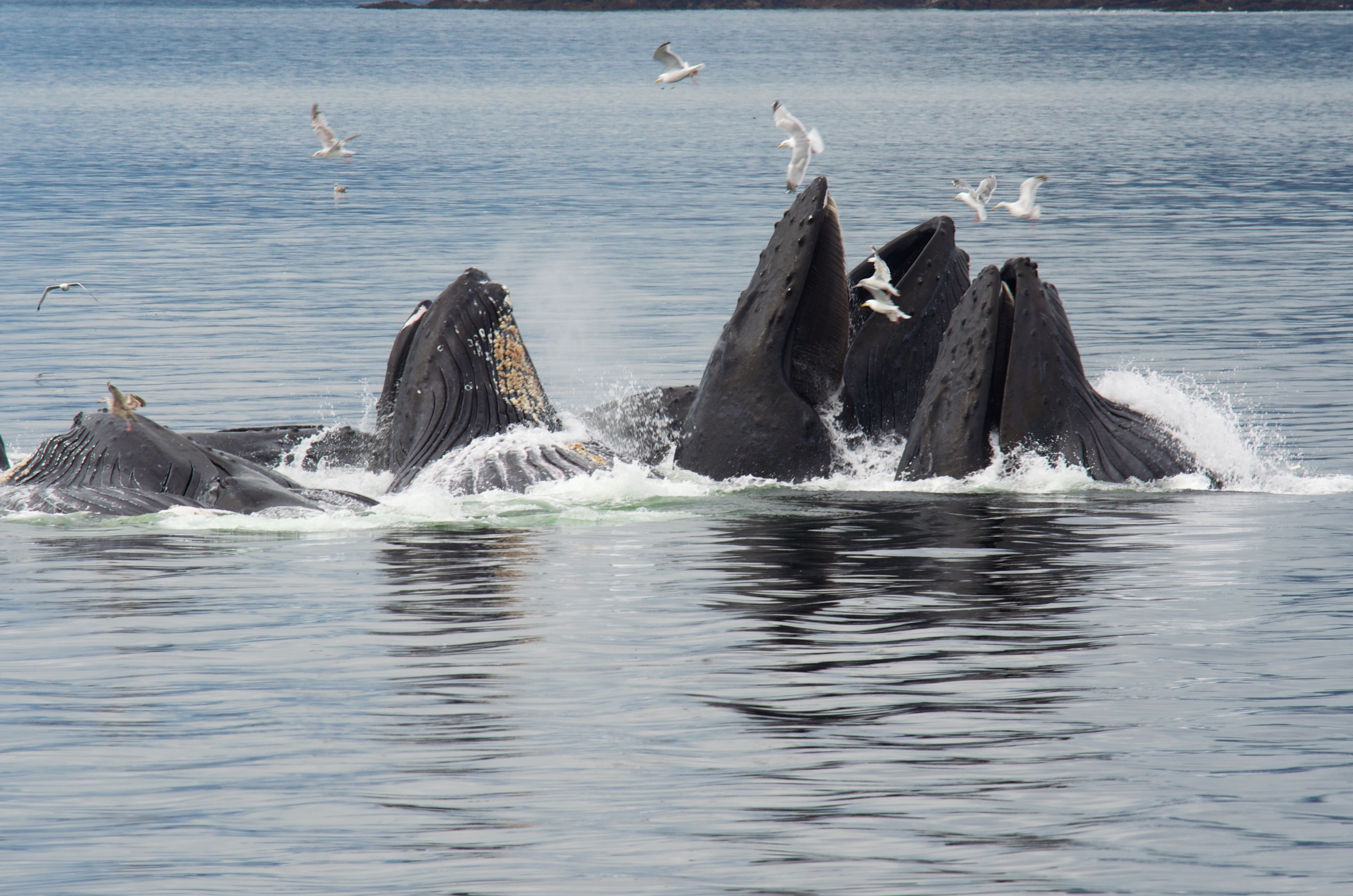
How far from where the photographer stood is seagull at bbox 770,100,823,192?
1545 centimetres

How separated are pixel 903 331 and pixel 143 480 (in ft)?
18.5

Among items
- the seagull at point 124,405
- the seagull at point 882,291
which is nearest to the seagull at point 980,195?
the seagull at point 882,291

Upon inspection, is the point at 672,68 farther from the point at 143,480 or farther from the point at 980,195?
the point at 143,480

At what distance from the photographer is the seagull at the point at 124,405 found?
12891 millimetres

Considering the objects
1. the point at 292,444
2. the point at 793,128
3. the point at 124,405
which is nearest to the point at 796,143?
the point at 793,128

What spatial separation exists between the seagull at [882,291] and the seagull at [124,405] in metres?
5.13

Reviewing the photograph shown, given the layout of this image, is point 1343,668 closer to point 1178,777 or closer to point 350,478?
point 1178,777

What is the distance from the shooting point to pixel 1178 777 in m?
7.75

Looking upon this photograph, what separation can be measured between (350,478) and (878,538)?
4322 millimetres

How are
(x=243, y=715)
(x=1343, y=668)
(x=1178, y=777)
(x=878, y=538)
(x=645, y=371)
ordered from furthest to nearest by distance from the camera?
1. (x=645, y=371)
2. (x=878, y=538)
3. (x=1343, y=668)
4. (x=243, y=715)
5. (x=1178, y=777)

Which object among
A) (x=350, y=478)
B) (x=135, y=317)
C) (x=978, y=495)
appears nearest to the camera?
(x=978, y=495)

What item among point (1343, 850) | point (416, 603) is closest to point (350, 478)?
point (416, 603)

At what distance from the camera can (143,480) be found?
13.1 metres

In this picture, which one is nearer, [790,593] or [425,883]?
[425,883]
